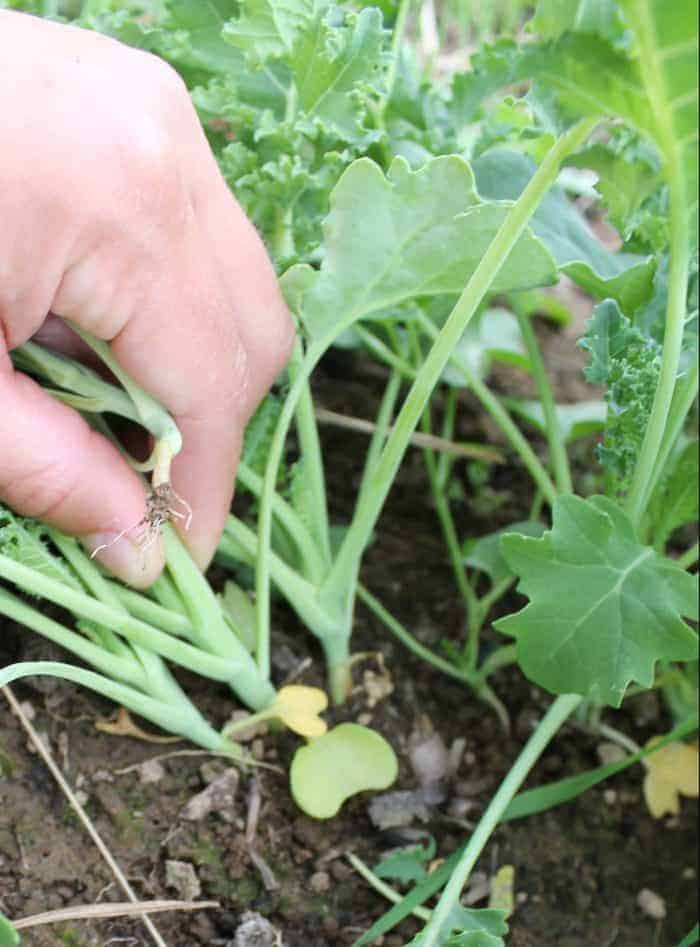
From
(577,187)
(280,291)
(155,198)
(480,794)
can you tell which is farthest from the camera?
(577,187)

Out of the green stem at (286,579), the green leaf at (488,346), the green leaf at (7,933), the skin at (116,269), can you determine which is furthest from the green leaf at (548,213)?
the green leaf at (7,933)

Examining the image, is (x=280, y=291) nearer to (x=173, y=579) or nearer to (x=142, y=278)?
(x=142, y=278)

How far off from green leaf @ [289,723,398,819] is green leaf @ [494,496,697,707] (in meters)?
0.26

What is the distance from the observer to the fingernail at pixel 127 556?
1.02 meters

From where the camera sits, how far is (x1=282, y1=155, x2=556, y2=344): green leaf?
96 centimetres

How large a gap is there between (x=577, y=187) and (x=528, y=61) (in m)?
0.91

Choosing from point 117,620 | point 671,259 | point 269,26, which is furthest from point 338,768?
point 269,26

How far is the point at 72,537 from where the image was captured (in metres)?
1.05

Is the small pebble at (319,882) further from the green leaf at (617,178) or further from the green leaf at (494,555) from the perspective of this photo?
the green leaf at (617,178)

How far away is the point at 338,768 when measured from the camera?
115 centimetres

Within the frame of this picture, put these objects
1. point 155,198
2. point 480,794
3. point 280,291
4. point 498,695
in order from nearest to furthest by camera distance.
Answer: point 155,198 → point 280,291 → point 480,794 → point 498,695

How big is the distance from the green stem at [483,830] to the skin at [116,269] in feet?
1.30

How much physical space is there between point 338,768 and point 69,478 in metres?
0.43

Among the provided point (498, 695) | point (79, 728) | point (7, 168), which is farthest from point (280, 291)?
point (498, 695)
